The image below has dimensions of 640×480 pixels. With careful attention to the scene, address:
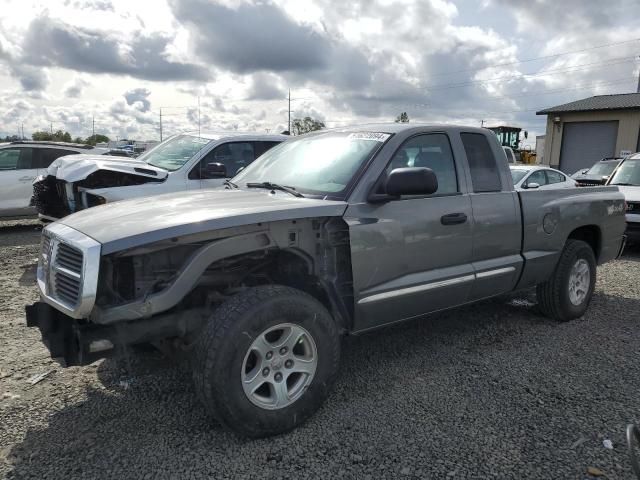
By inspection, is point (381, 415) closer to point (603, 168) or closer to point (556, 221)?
point (556, 221)

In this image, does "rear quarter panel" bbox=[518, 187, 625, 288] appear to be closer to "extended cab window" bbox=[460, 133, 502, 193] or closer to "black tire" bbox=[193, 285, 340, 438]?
"extended cab window" bbox=[460, 133, 502, 193]

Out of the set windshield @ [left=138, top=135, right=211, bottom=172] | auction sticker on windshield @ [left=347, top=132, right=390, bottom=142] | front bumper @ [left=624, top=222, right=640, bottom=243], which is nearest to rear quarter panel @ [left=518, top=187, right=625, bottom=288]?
auction sticker on windshield @ [left=347, top=132, right=390, bottom=142]

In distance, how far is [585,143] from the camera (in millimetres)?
27578

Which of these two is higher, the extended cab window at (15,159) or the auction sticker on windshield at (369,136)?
the auction sticker on windshield at (369,136)

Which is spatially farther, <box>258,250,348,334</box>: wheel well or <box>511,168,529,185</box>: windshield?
<box>511,168,529,185</box>: windshield

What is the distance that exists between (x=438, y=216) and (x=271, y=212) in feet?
4.46

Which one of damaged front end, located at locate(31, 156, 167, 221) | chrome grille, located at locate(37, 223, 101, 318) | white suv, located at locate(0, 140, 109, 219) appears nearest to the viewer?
chrome grille, located at locate(37, 223, 101, 318)

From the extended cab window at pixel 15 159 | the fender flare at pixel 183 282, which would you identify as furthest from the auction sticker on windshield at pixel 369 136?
the extended cab window at pixel 15 159

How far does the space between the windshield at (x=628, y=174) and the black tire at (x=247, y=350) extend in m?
8.96

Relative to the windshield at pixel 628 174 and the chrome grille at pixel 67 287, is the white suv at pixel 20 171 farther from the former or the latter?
the windshield at pixel 628 174

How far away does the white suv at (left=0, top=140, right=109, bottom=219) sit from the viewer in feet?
33.0

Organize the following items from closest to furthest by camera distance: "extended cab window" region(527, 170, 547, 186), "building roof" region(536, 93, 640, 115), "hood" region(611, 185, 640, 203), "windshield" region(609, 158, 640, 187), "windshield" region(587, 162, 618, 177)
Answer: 1. "hood" region(611, 185, 640, 203)
2. "windshield" region(609, 158, 640, 187)
3. "extended cab window" region(527, 170, 547, 186)
4. "windshield" region(587, 162, 618, 177)
5. "building roof" region(536, 93, 640, 115)

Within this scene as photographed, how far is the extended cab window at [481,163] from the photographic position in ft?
13.9

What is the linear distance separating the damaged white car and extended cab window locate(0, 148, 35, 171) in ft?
10.9
